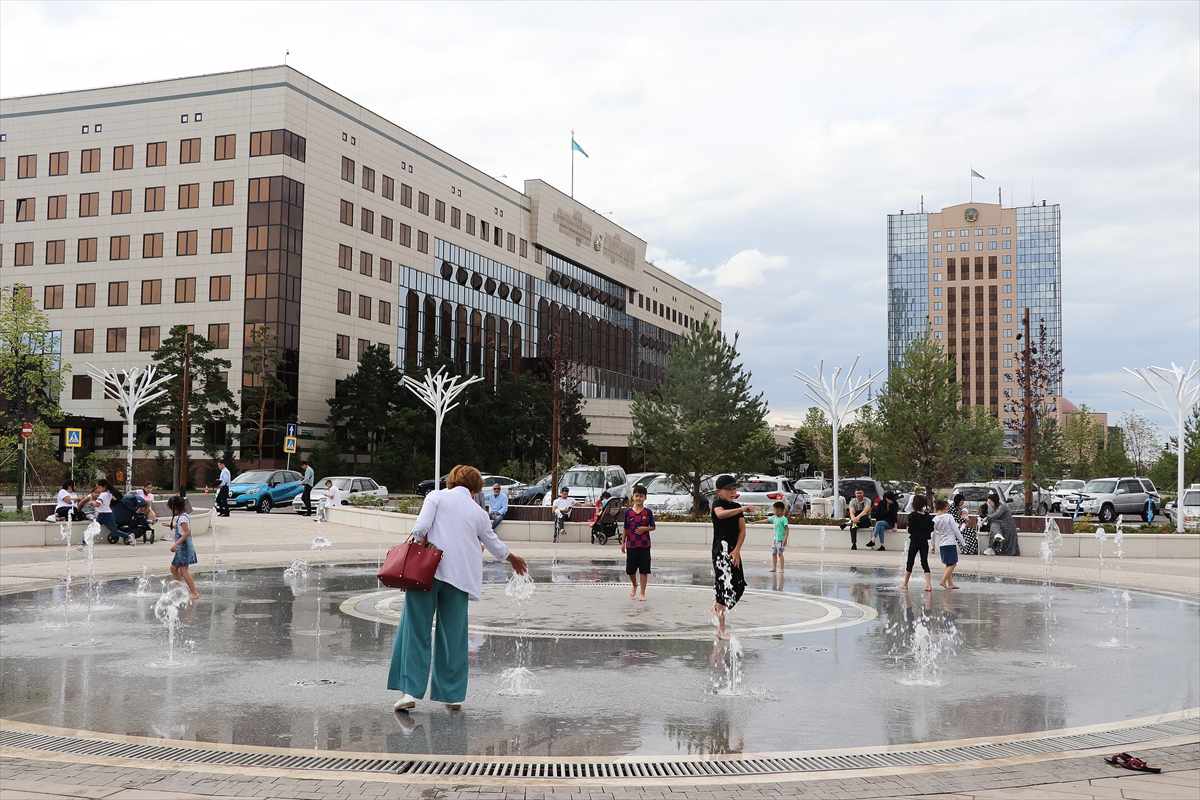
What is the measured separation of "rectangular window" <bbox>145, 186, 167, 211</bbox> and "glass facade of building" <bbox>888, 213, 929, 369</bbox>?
483ft

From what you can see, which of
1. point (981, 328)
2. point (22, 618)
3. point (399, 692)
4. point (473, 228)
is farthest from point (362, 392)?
point (981, 328)

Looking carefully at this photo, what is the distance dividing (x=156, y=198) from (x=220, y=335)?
31.5 feet

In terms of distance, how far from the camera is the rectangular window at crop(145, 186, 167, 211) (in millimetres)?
58375

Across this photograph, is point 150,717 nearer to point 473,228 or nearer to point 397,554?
point 397,554

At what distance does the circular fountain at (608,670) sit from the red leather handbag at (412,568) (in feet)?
3.20

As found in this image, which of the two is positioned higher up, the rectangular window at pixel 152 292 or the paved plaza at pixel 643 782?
the rectangular window at pixel 152 292

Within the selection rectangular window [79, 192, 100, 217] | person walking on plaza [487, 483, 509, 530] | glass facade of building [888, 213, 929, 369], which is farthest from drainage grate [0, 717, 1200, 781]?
glass facade of building [888, 213, 929, 369]

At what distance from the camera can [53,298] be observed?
200ft

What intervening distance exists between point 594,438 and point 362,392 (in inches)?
1271

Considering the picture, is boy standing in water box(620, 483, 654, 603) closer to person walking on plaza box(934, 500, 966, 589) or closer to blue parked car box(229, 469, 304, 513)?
person walking on plaza box(934, 500, 966, 589)

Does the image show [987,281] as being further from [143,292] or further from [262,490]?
[262,490]

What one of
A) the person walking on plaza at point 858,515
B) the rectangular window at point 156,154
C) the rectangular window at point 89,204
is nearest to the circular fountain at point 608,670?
the person walking on plaza at point 858,515

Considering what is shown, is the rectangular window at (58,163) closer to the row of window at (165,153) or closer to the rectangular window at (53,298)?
the row of window at (165,153)

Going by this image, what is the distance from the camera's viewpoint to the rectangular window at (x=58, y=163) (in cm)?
6047
